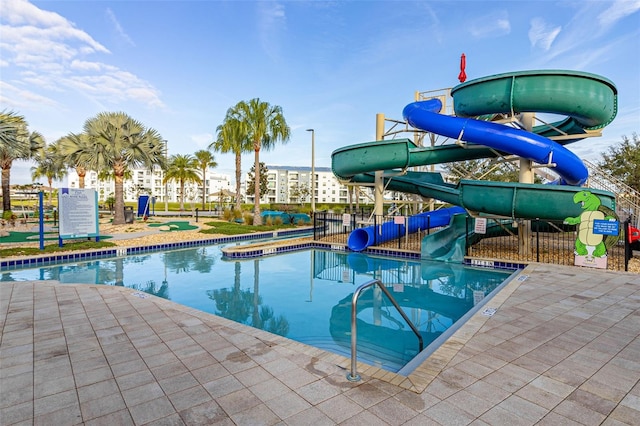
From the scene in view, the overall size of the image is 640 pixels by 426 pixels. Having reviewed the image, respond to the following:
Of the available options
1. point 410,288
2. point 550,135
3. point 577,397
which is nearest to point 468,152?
point 550,135

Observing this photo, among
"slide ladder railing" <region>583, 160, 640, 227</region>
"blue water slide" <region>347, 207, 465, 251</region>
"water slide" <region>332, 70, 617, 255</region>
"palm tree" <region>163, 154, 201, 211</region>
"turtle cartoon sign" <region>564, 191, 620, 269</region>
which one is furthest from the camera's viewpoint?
"palm tree" <region>163, 154, 201, 211</region>

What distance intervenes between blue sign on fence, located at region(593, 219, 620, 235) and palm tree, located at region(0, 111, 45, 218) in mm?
18567

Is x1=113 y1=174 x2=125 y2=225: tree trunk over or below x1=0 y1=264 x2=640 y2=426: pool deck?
over

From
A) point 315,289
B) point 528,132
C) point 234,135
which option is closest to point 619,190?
point 528,132

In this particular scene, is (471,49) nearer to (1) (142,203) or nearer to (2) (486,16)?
(2) (486,16)

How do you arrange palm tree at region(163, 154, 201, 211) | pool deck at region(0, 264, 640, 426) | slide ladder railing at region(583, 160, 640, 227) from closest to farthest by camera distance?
pool deck at region(0, 264, 640, 426)
slide ladder railing at region(583, 160, 640, 227)
palm tree at region(163, 154, 201, 211)

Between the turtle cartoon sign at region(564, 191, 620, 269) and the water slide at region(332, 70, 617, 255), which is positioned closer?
the turtle cartoon sign at region(564, 191, 620, 269)

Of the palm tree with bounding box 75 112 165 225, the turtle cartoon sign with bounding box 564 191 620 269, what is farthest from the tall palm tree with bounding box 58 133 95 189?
the turtle cartoon sign with bounding box 564 191 620 269

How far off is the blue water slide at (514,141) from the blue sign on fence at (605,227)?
250 centimetres

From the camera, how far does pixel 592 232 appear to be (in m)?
9.04

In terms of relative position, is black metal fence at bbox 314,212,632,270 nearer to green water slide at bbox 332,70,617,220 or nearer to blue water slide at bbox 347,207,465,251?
blue water slide at bbox 347,207,465,251

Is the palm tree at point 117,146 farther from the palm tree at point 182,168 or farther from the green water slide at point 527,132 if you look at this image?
the palm tree at point 182,168

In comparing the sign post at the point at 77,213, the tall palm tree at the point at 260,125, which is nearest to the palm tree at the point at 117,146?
the tall palm tree at the point at 260,125

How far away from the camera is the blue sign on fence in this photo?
8.58 m
